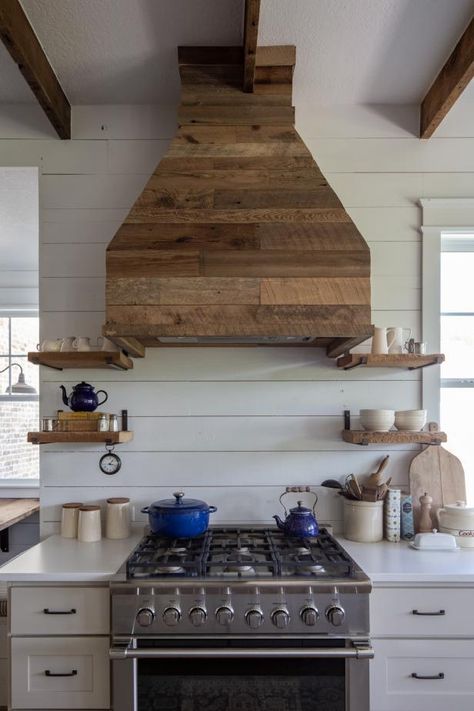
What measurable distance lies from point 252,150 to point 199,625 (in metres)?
1.78

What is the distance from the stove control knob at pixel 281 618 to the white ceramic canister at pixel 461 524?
2.95 ft

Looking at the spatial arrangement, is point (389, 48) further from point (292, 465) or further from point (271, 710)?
point (271, 710)

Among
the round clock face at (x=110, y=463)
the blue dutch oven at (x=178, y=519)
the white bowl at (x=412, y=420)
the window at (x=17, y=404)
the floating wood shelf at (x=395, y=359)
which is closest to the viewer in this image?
the blue dutch oven at (x=178, y=519)

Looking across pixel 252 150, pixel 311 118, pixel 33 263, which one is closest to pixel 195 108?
pixel 252 150

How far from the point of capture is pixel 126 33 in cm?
209

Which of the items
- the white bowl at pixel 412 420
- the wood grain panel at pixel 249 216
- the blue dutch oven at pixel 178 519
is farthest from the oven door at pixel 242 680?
the wood grain panel at pixel 249 216

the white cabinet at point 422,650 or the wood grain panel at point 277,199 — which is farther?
the wood grain panel at point 277,199

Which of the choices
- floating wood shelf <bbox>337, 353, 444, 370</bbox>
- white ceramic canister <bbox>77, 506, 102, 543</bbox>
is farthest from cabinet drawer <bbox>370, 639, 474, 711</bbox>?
white ceramic canister <bbox>77, 506, 102, 543</bbox>

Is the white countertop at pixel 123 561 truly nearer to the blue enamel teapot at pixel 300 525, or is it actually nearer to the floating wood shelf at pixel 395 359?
the blue enamel teapot at pixel 300 525

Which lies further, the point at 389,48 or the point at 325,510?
the point at 325,510

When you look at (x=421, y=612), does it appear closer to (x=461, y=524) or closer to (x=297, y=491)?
(x=461, y=524)

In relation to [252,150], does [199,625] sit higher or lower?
lower

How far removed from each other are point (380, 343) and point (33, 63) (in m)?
1.80

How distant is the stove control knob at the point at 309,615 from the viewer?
1.78 meters
